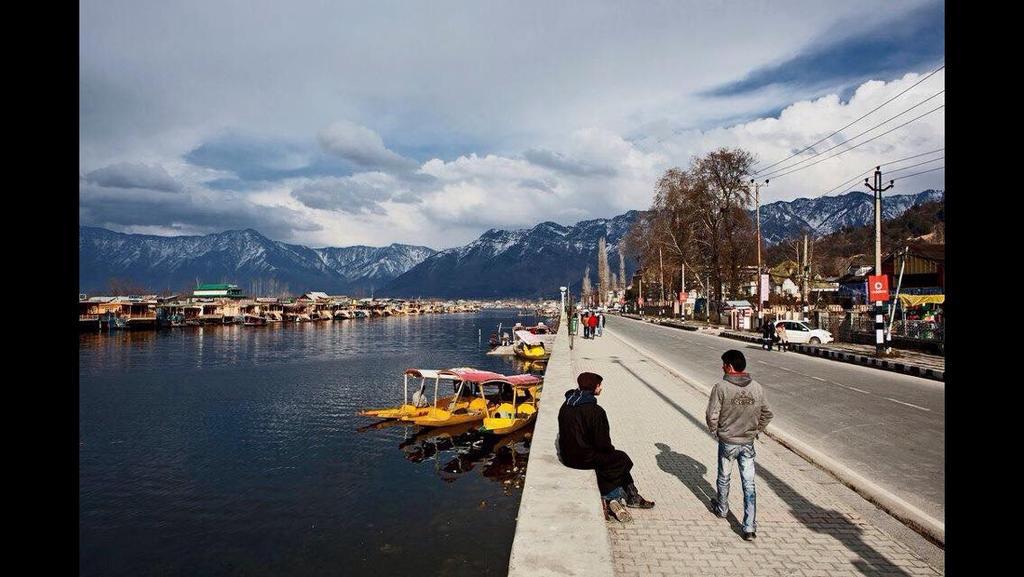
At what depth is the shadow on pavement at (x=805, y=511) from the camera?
19.1ft

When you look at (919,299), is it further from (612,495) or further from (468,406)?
(612,495)

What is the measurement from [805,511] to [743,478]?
1.48m

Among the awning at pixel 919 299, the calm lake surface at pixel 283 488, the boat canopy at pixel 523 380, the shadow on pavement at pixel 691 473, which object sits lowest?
the calm lake surface at pixel 283 488

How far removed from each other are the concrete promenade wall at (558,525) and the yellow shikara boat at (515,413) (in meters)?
10.5

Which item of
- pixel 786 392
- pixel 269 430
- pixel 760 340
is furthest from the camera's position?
pixel 760 340

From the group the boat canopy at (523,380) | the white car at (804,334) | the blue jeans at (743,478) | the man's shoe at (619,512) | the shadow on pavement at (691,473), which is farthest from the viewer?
the white car at (804,334)

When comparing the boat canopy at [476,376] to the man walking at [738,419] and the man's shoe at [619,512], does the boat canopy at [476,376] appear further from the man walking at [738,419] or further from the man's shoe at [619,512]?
the man walking at [738,419]

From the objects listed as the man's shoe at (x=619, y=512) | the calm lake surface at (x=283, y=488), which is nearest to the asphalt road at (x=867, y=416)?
the man's shoe at (x=619, y=512)

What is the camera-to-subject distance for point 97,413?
88.9 ft

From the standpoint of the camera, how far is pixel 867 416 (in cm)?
1331

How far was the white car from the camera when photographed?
33.5 meters

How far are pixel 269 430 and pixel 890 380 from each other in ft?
74.6
